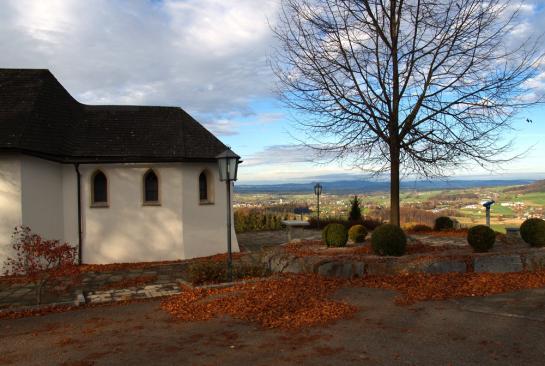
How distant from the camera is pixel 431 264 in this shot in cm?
932

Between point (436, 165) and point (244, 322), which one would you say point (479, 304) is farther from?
point (436, 165)

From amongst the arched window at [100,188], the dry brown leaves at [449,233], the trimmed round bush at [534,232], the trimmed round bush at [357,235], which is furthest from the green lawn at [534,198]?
the arched window at [100,188]

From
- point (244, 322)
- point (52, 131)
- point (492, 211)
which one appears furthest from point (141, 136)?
point (492, 211)

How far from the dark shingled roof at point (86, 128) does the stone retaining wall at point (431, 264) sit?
795 centimetres

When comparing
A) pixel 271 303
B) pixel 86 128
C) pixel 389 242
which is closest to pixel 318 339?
pixel 271 303

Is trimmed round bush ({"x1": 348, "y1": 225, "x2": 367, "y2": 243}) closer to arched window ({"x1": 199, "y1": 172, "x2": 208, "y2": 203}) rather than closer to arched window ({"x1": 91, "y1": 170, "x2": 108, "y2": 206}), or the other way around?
arched window ({"x1": 199, "y1": 172, "x2": 208, "y2": 203})

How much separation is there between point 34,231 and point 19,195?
1262mm

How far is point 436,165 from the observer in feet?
42.5

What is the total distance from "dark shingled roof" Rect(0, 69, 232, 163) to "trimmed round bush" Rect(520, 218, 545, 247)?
33.9 feet

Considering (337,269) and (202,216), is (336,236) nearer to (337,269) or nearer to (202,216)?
(337,269)

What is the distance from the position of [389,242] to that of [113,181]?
10024mm

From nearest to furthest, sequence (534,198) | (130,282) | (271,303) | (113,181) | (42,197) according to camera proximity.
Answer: (271,303) < (130,282) < (42,197) < (113,181) < (534,198)

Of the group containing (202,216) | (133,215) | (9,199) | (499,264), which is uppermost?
(9,199)

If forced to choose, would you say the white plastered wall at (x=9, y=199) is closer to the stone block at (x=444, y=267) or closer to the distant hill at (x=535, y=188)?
the stone block at (x=444, y=267)
